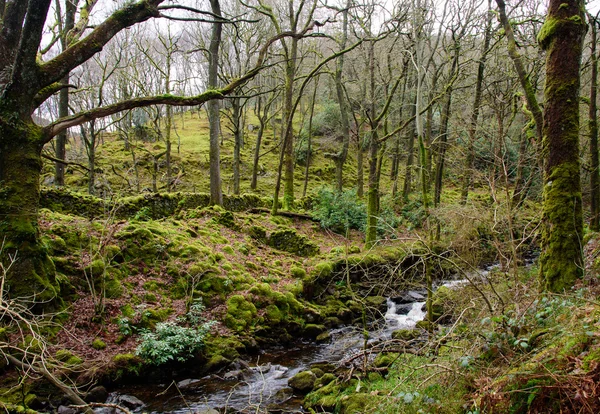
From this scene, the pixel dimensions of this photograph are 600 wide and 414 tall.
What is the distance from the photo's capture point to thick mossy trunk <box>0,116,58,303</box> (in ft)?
20.6

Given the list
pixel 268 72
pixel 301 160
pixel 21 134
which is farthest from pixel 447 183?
pixel 21 134

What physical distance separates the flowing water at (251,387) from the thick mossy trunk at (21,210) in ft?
8.04

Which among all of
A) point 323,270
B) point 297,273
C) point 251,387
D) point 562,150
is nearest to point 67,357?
point 251,387

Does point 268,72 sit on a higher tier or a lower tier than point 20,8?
higher

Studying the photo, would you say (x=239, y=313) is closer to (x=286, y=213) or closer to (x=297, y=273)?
(x=297, y=273)

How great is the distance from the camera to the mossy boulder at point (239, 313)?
339 inches

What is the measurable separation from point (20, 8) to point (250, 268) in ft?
25.5

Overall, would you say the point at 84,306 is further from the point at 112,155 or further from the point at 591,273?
the point at 112,155

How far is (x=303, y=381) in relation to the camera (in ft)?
21.9

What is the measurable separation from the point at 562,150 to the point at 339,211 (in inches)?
469

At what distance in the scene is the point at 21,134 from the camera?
21.1 ft

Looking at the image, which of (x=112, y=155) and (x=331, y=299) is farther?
(x=112, y=155)

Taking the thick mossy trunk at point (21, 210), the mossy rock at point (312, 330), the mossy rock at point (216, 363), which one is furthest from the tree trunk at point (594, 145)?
the thick mossy trunk at point (21, 210)

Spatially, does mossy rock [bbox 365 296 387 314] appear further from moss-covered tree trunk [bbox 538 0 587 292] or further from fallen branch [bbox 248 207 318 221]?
fallen branch [bbox 248 207 318 221]
